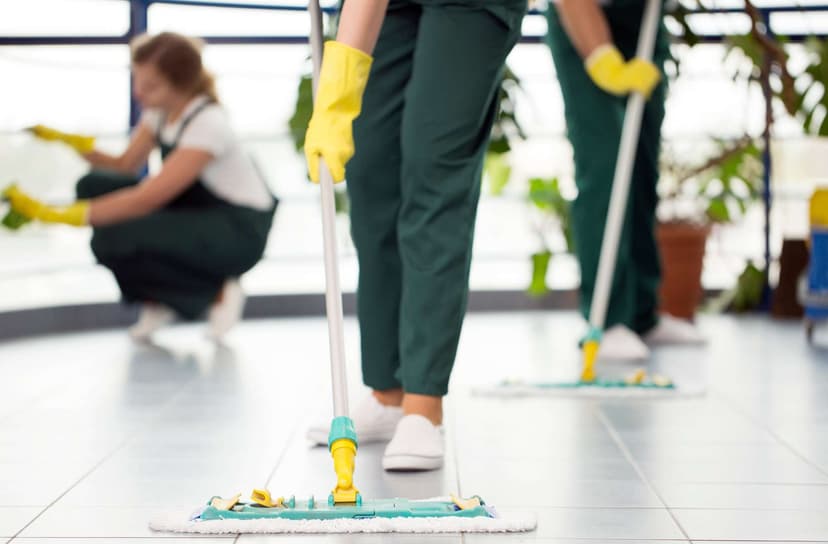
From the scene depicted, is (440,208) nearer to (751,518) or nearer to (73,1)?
(751,518)

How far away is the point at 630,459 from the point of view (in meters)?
1.72

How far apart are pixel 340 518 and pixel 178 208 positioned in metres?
1.99

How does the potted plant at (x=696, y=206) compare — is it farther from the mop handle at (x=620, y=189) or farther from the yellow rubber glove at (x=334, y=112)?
the yellow rubber glove at (x=334, y=112)

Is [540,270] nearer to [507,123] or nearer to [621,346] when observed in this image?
[507,123]

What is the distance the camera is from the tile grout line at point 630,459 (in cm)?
137

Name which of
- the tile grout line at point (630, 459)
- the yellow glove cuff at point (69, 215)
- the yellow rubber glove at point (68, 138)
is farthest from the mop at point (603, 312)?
the yellow rubber glove at point (68, 138)

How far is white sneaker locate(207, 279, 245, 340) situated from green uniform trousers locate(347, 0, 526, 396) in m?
1.45

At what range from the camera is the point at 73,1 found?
11.0ft

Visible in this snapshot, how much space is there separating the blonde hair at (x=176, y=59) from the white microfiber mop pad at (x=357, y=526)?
1947 mm

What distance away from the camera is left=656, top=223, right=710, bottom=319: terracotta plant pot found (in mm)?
3598

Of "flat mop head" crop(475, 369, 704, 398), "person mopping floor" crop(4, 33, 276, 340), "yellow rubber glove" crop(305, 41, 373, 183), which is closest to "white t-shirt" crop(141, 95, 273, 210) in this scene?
"person mopping floor" crop(4, 33, 276, 340)

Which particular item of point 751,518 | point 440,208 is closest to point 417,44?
point 440,208

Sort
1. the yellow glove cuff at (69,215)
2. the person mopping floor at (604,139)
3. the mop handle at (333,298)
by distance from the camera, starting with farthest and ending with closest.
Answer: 1. the yellow glove cuff at (69,215)
2. the person mopping floor at (604,139)
3. the mop handle at (333,298)

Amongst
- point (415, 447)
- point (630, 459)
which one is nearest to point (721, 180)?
point (630, 459)
